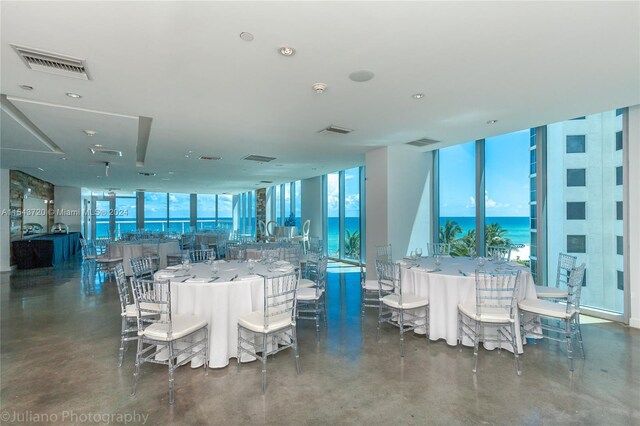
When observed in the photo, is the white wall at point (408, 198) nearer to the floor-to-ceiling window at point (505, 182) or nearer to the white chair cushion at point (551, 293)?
the floor-to-ceiling window at point (505, 182)

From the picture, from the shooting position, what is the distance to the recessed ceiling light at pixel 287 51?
8.53 feet

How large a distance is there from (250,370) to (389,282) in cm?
204

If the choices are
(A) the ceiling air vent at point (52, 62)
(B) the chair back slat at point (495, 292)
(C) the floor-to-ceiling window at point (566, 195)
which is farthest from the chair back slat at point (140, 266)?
(C) the floor-to-ceiling window at point (566, 195)

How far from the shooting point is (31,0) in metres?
2.00

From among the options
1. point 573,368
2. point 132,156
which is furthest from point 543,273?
point 132,156

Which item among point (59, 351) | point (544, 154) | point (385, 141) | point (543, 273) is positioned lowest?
point (59, 351)

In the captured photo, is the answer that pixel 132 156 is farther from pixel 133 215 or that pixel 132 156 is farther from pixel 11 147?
pixel 133 215

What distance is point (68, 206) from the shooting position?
14.1 meters

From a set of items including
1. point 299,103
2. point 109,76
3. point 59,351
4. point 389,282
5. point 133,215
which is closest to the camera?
point 109,76

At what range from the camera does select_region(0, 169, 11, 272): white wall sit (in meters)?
8.59

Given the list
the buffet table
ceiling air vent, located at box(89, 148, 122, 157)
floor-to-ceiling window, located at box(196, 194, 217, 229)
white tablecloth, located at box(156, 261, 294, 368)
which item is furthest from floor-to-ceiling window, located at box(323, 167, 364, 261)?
floor-to-ceiling window, located at box(196, 194, 217, 229)

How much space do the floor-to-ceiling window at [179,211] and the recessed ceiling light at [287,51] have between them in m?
18.2

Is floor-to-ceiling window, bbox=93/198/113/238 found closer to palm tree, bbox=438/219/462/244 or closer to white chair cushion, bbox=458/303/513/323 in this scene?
palm tree, bbox=438/219/462/244

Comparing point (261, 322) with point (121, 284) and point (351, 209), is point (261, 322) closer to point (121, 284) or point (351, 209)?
point (121, 284)
